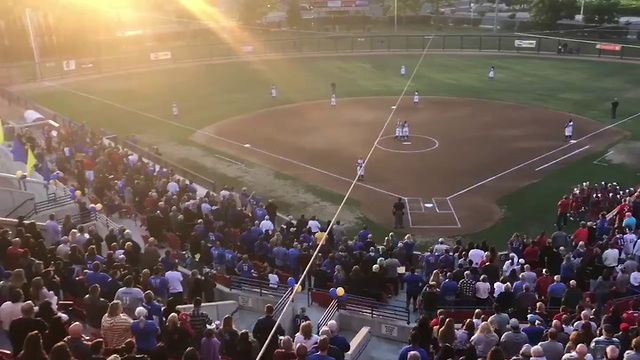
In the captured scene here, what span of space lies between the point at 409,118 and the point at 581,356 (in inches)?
1266

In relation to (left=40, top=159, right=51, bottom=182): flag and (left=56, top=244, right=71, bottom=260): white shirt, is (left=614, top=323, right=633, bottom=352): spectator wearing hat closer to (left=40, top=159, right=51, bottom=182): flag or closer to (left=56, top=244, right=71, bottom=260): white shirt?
(left=56, top=244, right=71, bottom=260): white shirt

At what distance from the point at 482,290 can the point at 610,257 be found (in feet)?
13.7

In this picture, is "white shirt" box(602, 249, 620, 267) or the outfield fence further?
the outfield fence

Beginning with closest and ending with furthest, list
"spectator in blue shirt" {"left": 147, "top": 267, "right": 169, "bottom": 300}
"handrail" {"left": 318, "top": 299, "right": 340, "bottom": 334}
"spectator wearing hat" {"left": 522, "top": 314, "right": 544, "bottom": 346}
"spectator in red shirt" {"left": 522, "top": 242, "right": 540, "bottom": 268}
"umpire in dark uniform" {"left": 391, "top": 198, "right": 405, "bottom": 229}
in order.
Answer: "spectator wearing hat" {"left": 522, "top": 314, "right": 544, "bottom": 346}, "spectator in blue shirt" {"left": 147, "top": 267, "right": 169, "bottom": 300}, "handrail" {"left": 318, "top": 299, "right": 340, "bottom": 334}, "spectator in red shirt" {"left": 522, "top": 242, "right": 540, "bottom": 268}, "umpire in dark uniform" {"left": 391, "top": 198, "right": 405, "bottom": 229}

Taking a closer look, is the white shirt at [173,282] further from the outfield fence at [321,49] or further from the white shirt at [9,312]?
the outfield fence at [321,49]

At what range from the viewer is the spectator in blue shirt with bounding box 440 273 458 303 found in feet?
46.3

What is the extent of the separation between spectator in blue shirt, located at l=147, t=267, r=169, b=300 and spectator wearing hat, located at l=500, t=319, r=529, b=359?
23.1 ft

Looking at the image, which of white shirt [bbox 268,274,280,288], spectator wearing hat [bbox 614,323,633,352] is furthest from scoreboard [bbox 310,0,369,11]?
spectator wearing hat [bbox 614,323,633,352]

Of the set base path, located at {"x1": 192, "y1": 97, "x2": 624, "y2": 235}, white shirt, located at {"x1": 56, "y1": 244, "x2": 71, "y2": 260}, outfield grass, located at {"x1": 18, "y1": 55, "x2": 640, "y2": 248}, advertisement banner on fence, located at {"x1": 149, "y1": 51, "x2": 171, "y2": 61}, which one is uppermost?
white shirt, located at {"x1": 56, "y1": 244, "x2": 71, "y2": 260}

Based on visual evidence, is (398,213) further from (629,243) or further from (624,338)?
(624,338)

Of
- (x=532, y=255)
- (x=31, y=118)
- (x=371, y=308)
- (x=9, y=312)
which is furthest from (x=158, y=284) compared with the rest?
(x=31, y=118)

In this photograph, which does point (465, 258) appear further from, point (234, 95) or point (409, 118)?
point (234, 95)

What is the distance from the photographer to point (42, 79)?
56.2 meters

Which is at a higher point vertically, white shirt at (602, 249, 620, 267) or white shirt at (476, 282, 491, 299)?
white shirt at (476, 282, 491, 299)
